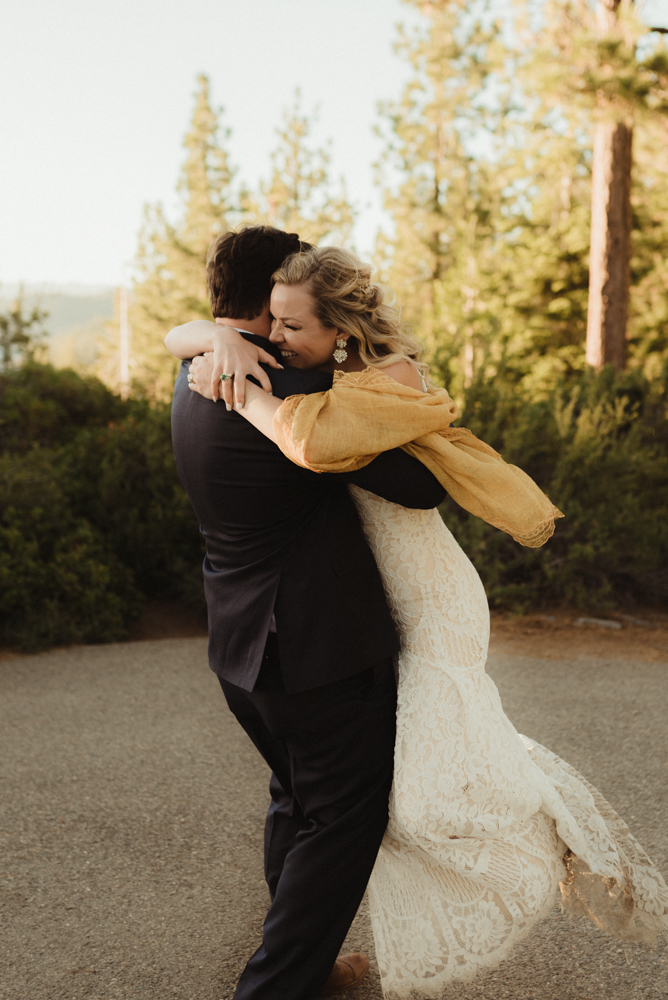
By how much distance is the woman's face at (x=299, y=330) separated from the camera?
190 cm

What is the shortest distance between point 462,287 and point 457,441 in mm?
21859

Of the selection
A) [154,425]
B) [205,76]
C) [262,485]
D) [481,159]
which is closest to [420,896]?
[262,485]

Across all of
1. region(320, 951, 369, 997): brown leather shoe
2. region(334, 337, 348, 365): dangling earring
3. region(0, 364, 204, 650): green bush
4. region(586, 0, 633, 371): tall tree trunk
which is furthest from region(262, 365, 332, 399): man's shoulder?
region(586, 0, 633, 371): tall tree trunk

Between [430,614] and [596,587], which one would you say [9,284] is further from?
[430,614]

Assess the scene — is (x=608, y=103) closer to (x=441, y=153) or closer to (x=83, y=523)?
(x=83, y=523)

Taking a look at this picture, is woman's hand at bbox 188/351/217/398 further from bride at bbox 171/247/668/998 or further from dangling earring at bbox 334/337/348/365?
dangling earring at bbox 334/337/348/365

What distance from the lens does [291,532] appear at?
189 centimetres

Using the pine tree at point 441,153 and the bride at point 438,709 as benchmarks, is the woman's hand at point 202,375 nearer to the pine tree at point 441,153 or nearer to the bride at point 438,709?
the bride at point 438,709

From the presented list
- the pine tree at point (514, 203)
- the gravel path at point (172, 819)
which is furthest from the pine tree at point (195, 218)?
the gravel path at point (172, 819)

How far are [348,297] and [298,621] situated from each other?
80cm

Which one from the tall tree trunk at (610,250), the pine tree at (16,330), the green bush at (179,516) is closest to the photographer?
the green bush at (179,516)

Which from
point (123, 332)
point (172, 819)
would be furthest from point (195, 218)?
point (172, 819)

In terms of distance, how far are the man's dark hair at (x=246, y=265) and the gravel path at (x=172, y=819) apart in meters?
2.00

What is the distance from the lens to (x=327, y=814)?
6.58 feet
